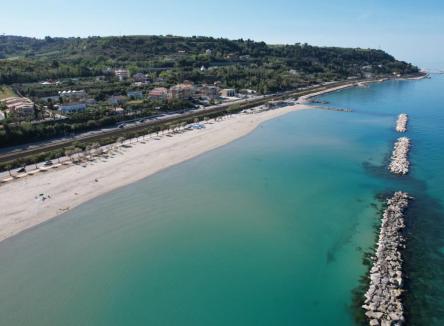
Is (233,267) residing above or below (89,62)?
below

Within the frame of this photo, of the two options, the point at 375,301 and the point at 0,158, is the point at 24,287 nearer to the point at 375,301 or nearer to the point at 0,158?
the point at 375,301

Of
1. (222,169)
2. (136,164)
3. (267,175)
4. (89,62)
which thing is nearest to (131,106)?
(136,164)

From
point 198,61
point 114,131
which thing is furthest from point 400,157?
point 198,61

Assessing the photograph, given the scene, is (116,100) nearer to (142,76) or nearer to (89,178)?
(142,76)

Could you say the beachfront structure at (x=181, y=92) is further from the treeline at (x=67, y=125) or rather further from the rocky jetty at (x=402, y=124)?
the rocky jetty at (x=402, y=124)

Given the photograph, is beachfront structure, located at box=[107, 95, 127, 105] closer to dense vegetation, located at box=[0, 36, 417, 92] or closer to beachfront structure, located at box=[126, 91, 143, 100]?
beachfront structure, located at box=[126, 91, 143, 100]

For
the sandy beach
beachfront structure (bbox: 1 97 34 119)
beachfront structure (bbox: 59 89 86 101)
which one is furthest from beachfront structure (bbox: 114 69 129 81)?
the sandy beach

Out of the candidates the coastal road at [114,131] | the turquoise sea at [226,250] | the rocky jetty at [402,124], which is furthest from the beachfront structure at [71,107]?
the rocky jetty at [402,124]
